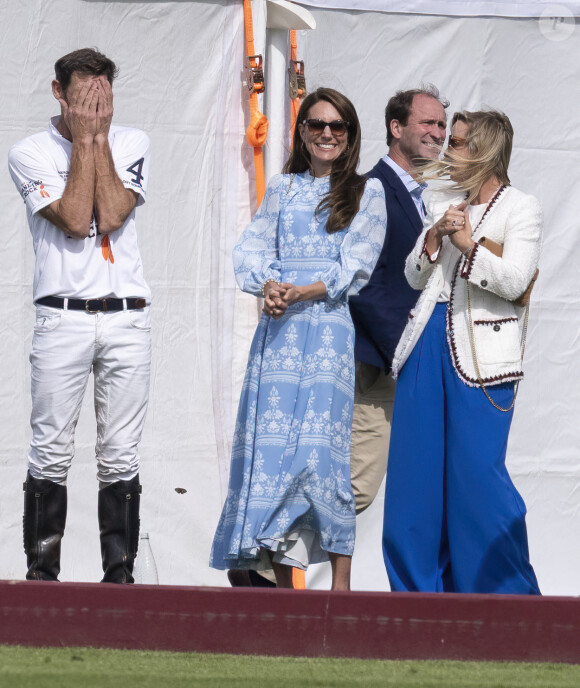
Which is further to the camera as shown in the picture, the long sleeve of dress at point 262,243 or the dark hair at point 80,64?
the long sleeve of dress at point 262,243

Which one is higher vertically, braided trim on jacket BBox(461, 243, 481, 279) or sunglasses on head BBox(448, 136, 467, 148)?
sunglasses on head BBox(448, 136, 467, 148)

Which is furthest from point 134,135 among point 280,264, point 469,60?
point 469,60

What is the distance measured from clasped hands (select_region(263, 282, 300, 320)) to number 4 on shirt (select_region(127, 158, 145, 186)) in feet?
1.77

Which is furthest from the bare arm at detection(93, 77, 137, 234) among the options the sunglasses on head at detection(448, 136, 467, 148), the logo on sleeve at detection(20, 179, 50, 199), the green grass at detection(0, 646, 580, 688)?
the green grass at detection(0, 646, 580, 688)

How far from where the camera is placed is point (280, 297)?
13.5ft

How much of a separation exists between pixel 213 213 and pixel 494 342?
1.46m

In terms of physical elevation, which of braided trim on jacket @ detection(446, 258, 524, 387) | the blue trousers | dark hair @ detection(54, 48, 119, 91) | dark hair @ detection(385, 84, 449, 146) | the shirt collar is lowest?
the blue trousers

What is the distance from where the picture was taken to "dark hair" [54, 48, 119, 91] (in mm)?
4082

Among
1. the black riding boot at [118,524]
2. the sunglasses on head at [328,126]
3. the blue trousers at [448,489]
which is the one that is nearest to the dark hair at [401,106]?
the sunglasses on head at [328,126]

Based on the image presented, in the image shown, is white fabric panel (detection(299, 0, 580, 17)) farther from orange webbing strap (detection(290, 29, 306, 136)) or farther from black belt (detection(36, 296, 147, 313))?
black belt (detection(36, 296, 147, 313))

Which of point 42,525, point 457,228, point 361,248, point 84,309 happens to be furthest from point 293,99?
point 42,525

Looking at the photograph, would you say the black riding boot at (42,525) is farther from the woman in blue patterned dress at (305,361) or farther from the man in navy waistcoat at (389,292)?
the man in navy waistcoat at (389,292)

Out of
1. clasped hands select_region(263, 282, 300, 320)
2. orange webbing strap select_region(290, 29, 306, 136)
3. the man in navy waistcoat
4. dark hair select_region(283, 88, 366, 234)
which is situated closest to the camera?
clasped hands select_region(263, 282, 300, 320)

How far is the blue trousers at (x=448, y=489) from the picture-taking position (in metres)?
3.94
